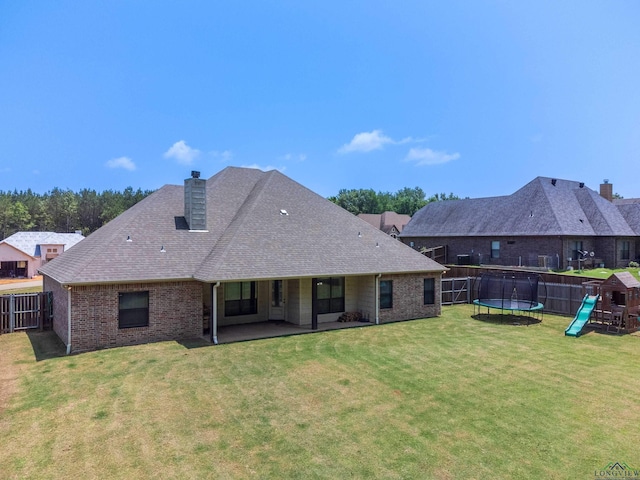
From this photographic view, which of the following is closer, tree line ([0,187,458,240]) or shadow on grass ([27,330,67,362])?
shadow on grass ([27,330,67,362])

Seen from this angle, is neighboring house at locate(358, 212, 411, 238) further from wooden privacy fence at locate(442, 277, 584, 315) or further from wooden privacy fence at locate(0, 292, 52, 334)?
wooden privacy fence at locate(0, 292, 52, 334)

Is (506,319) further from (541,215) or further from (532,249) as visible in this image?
(541,215)

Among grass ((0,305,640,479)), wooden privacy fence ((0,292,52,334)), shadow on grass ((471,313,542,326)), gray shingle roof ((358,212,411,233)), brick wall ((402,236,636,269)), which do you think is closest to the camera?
grass ((0,305,640,479))

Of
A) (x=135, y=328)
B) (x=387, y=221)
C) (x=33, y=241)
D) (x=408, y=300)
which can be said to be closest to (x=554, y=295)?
(x=408, y=300)

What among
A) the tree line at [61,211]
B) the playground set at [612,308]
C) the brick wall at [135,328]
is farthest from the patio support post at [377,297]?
the tree line at [61,211]

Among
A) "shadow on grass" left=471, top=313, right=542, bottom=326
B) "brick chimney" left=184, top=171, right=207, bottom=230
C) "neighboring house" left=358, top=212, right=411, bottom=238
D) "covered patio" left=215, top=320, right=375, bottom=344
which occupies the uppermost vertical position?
A: "neighboring house" left=358, top=212, right=411, bottom=238

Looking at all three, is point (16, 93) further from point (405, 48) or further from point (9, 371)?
point (405, 48)

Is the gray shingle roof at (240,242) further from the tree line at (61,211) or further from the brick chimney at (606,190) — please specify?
the tree line at (61,211)

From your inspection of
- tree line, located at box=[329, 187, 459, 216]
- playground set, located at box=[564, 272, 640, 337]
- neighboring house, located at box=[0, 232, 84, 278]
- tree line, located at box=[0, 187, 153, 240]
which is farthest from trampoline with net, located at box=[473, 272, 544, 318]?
tree line, located at box=[0, 187, 153, 240]
